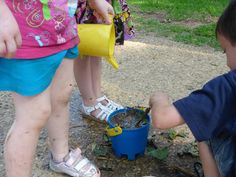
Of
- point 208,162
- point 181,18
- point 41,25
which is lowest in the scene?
point 181,18

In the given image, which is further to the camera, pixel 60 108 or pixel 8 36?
pixel 60 108

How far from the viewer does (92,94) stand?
2.17m

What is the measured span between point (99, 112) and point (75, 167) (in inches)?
19.5

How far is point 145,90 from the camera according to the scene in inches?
99.0

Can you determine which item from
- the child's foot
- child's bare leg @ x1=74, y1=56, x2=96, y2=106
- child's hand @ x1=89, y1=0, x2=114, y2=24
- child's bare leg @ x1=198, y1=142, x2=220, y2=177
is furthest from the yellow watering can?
child's bare leg @ x1=198, y1=142, x2=220, y2=177

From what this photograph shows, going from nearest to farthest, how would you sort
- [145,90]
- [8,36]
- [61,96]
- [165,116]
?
[8,36]
[165,116]
[61,96]
[145,90]

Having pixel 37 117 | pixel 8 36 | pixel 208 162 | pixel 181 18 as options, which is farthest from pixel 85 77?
pixel 181 18

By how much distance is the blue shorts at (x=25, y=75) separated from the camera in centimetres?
132

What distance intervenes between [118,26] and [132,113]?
0.45 meters

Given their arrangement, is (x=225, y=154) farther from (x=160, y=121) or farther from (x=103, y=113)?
(x=103, y=113)

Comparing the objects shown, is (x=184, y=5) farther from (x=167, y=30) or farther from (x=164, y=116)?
(x=164, y=116)

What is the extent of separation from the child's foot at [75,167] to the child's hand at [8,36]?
0.67m

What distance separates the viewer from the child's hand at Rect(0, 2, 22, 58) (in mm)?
Result: 1144

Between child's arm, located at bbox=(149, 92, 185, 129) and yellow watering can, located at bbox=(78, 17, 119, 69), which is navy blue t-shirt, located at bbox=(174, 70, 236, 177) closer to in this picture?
child's arm, located at bbox=(149, 92, 185, 129)
